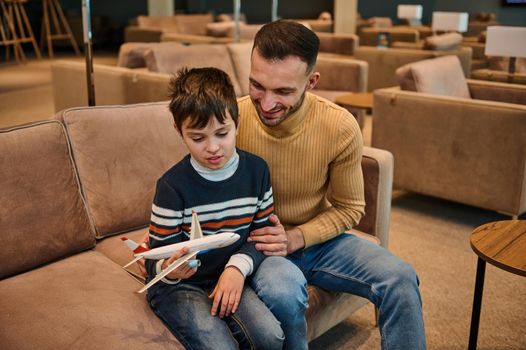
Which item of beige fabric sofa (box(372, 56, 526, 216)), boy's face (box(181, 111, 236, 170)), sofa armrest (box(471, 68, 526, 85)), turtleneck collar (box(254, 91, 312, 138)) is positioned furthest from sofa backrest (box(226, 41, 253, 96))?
boy's face (box(181, 111, 236, 170))

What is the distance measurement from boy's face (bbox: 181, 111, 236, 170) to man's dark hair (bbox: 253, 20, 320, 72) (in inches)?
9.2

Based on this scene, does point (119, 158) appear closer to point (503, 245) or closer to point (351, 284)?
point (351, 284)

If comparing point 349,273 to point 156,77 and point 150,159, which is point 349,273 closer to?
point 150,159

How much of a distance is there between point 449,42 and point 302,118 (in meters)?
4.80

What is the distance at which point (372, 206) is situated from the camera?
6.93 ft

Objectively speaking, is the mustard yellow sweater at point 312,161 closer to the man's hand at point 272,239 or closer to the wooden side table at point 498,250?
the man's hand at point 272,239

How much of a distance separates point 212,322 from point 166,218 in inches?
11.1

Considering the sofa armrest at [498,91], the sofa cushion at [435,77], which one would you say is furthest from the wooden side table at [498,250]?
the sofa armrest at [498,91]

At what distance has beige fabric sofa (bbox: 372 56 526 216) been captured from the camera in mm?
3221

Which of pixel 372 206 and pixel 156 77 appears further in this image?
pixel 156 77

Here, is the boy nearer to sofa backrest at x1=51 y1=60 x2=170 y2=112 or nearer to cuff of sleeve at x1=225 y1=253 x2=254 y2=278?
cuff of sleeve at x1=225 y1=253 x2=254 y2=278

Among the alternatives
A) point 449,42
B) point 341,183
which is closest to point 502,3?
point 449,42

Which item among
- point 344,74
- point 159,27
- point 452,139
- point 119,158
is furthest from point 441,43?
point 119,158

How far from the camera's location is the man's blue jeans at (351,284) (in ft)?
4.84
